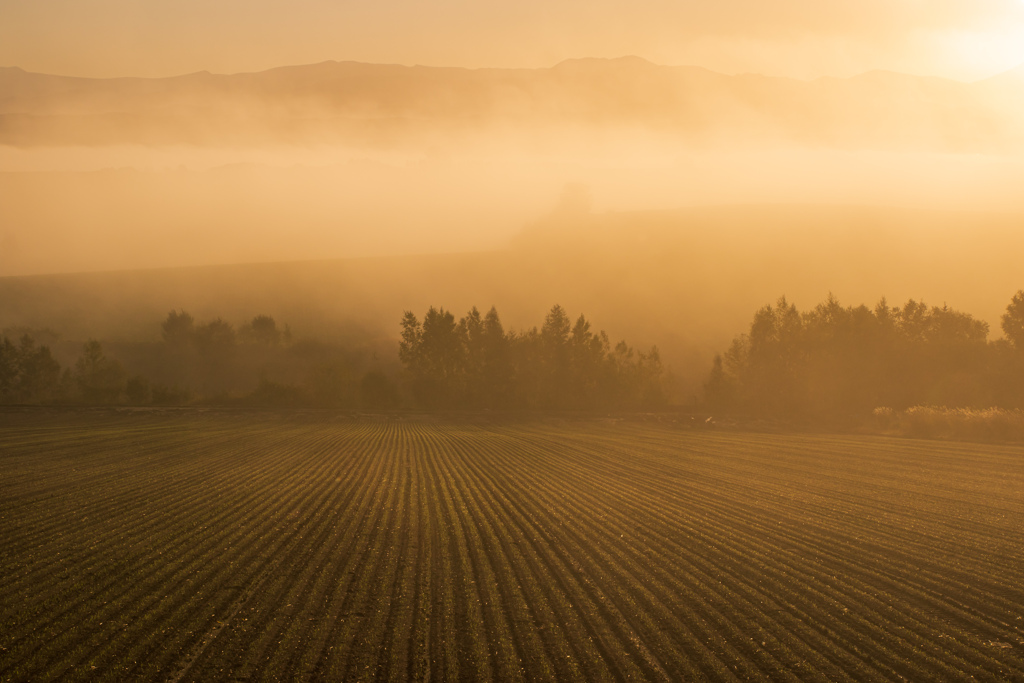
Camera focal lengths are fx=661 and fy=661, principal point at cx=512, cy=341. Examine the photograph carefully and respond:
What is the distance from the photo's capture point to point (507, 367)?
97.3 m

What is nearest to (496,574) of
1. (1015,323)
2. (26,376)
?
(1015,323)

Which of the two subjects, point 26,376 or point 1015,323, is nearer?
point 1015,323

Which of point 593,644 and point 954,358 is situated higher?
point 954,358

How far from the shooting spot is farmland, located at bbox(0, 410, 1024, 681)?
10.8 metres

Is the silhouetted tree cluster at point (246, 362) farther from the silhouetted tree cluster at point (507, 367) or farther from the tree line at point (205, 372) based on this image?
the silhouetted tree cluster at point (507, 367)

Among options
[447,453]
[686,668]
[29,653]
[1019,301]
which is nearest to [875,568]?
[686,668]

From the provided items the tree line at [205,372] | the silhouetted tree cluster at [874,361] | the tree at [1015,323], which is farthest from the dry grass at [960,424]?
the tree line at [205,372]

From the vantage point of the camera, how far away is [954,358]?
83250mm

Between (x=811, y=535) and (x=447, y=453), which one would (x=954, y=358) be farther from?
(x=811, y=535)

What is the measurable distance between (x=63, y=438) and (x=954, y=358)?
9420 centimetres

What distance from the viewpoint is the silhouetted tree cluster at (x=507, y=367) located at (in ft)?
319

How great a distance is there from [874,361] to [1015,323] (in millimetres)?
15459

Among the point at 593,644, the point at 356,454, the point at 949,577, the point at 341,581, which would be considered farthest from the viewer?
the point at 356,454

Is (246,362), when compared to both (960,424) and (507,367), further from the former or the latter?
(960,424)
